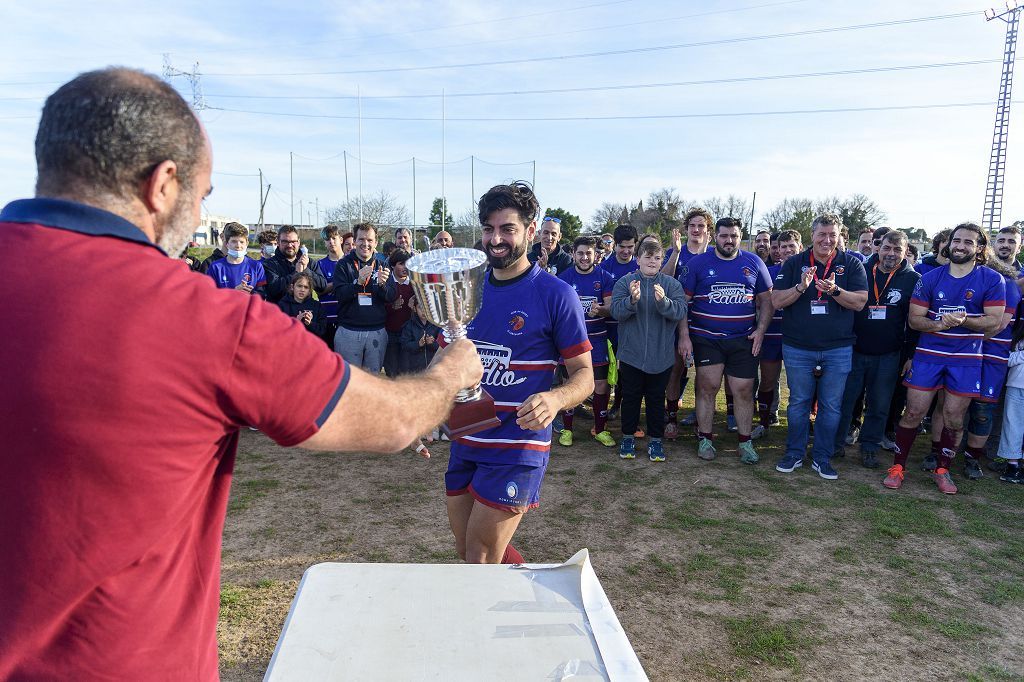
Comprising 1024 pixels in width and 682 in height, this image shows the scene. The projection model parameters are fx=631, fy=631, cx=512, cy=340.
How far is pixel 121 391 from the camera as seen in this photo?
3.31 ft

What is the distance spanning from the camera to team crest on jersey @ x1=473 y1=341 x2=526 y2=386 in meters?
3.01

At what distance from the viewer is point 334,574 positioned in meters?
2.05

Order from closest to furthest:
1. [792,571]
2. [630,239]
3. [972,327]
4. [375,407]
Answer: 1. [375,407]
2. [792,571]
3. [972,327]
4. [630,239]

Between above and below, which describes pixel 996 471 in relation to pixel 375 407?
below

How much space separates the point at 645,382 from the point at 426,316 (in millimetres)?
4513

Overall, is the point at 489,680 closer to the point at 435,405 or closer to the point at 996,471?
the point at 435,405

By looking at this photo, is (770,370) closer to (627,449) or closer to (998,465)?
(627,449)

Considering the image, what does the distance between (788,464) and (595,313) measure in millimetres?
2463

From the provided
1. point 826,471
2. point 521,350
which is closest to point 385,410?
point 521,350

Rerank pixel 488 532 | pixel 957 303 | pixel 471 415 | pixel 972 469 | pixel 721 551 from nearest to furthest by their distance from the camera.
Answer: pixel 471 415, pixel 488 532, pixel 721 551, pixel 957 303, pixel 972 469

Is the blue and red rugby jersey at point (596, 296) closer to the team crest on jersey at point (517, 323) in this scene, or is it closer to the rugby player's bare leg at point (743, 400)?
the rugby player's bare leg at point (743, 400)

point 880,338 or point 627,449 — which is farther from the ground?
point 880,338

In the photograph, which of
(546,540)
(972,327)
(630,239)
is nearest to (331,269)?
(630,239)

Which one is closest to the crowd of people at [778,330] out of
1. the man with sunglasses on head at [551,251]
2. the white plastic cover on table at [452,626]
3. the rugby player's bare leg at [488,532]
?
the man with sunglasses on head at [551,251]
